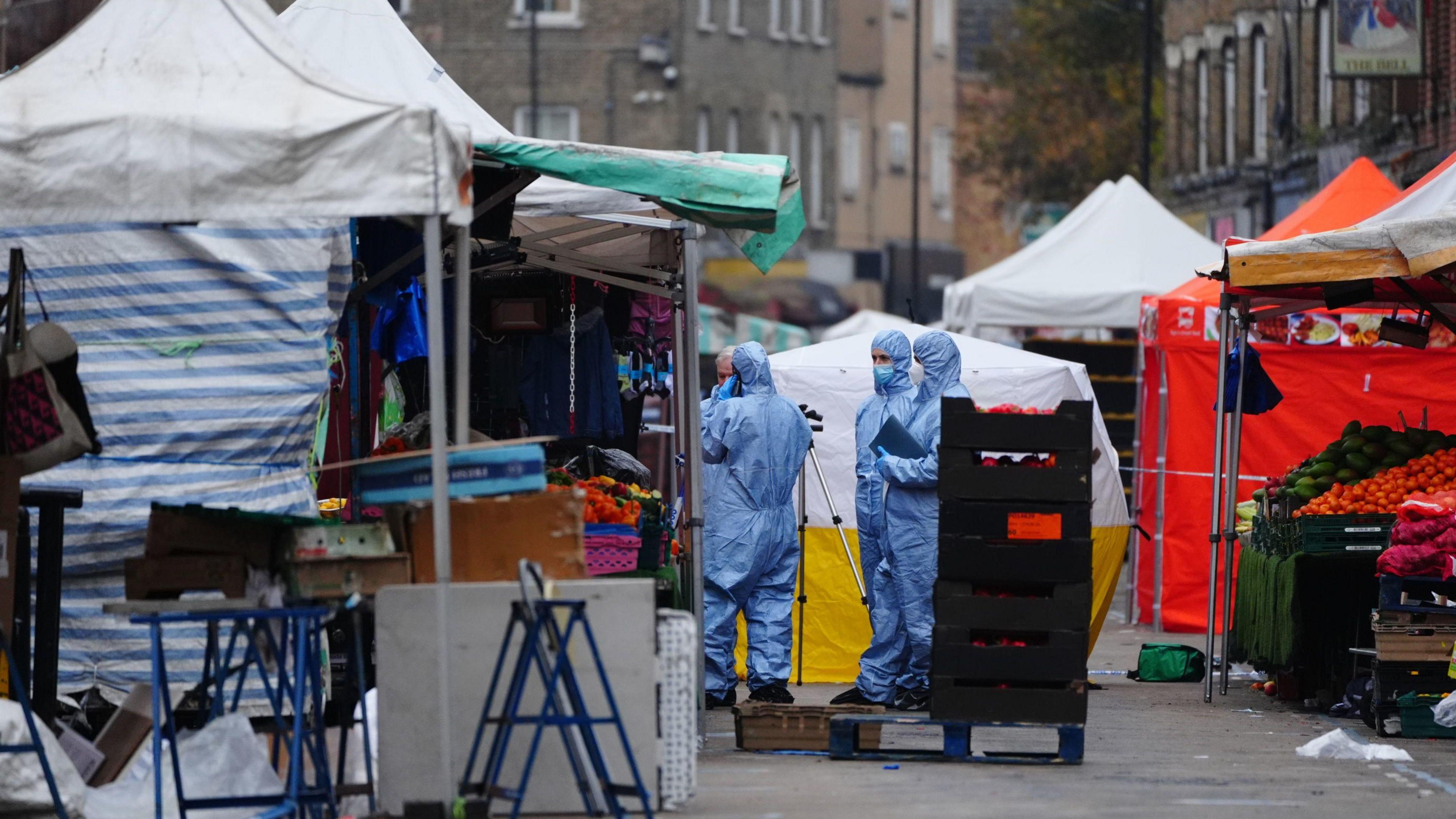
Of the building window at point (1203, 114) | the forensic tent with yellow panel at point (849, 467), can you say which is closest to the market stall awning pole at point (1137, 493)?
the forensic tent with yellow panel at point (849, 467)

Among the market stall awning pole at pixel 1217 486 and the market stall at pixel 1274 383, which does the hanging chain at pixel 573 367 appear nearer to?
the market stall awning pole at pixel 1217 486

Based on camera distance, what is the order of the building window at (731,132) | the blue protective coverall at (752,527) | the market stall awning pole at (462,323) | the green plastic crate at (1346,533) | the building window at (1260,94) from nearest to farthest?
the market stall awning pole at (462,323)
the green plastic crate at (1346,533)
the blue protective coverall at (752,527)
the building window at (1260,94)
the building window at (731,132)

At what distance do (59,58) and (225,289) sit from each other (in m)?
2.05

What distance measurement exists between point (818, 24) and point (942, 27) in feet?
27.6

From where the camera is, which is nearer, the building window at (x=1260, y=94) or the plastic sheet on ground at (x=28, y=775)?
the plastic sheet on ground at (x=28, y=775)

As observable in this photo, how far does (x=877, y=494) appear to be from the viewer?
471 inches

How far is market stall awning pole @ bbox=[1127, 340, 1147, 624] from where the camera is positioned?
18141 millimetres

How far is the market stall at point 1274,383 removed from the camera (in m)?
16.3

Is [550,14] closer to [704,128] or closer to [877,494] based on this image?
[704,128]

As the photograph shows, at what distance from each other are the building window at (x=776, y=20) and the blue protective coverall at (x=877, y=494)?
4758 centimetres

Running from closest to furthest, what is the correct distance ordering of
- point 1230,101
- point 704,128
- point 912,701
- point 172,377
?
point 172,377
point 912,701
point 1230,101
point 704,128

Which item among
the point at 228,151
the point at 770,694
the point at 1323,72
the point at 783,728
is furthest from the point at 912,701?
the point at 1323,72

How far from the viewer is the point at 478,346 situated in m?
12.1

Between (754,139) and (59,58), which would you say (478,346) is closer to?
(59,58)
